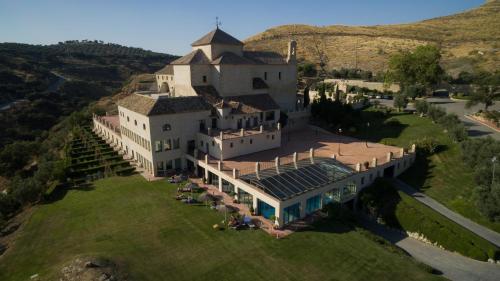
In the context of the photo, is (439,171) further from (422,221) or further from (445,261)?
(445,261)

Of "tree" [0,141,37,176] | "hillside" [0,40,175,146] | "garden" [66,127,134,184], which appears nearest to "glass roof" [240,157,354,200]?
"garden" [66,127,134,184]

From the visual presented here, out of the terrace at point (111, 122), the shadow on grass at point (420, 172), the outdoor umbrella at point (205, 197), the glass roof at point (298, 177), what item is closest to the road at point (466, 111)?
the shadow on grass at point (420, 172)

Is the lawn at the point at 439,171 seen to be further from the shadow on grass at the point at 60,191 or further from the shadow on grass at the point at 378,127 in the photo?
the shadow on grass at the point at 60,191

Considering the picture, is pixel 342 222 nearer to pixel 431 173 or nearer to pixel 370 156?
pixel 370 156

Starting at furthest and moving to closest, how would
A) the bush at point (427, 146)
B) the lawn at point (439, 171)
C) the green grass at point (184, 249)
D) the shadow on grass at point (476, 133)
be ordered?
the shadow on grass at point (476, 133) < the bush at point (427, 146) < the lawn at point (439, 171) < the green grass at point (184, 249)

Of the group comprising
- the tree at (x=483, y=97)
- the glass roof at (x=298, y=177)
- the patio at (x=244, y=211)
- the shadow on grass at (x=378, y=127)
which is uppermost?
the tree at (x=483, y=97)

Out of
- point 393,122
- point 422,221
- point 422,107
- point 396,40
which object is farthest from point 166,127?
point 396,40
